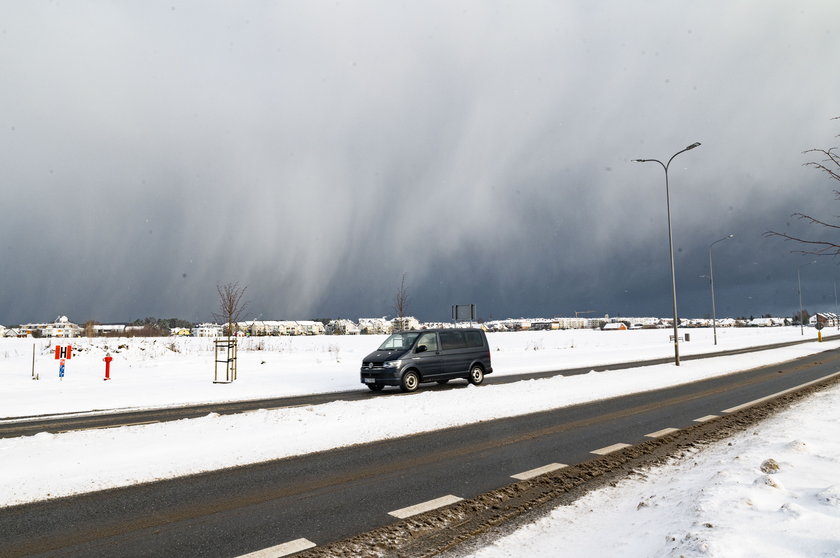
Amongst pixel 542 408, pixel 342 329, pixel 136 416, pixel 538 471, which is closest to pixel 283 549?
pixel 538 471

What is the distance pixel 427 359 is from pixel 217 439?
912cm

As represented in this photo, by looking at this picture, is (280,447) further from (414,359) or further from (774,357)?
(774,357)

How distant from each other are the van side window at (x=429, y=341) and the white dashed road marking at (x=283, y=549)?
41.1ft

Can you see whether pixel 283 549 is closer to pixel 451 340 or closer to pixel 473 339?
pixel 451 340

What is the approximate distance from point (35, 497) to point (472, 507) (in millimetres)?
5148

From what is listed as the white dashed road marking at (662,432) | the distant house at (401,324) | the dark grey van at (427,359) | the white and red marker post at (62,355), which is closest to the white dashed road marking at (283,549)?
the white dashed road marking at (662,432)

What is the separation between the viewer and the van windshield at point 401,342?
17000 millimetres

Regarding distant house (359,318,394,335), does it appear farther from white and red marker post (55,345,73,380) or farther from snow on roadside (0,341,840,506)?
snow on roadside (0,341,840,506)

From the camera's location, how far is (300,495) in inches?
230

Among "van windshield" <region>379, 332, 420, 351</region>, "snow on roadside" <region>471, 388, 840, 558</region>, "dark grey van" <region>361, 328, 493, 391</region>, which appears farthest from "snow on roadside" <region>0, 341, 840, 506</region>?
Answer: "snow on roadside" <region>471, 388, 840, 558</region>

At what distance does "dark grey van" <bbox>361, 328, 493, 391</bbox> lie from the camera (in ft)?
53.6

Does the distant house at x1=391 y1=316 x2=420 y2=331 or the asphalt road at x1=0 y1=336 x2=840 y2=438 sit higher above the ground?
the distant house at x1=391 y1=316 x2=420 y2=331

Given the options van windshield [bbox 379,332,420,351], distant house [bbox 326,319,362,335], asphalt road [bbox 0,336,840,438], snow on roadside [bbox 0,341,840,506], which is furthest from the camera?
distant house [bbox 326,319,362,335]

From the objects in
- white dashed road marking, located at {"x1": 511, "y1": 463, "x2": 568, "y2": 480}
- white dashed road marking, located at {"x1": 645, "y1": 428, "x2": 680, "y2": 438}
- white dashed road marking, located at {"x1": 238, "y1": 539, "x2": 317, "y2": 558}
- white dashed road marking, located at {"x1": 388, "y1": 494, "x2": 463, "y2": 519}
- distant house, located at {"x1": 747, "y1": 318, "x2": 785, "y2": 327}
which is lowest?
distant house, located at {"x1": 747, "y1": 318, "x2": 785, "y2": 327}
